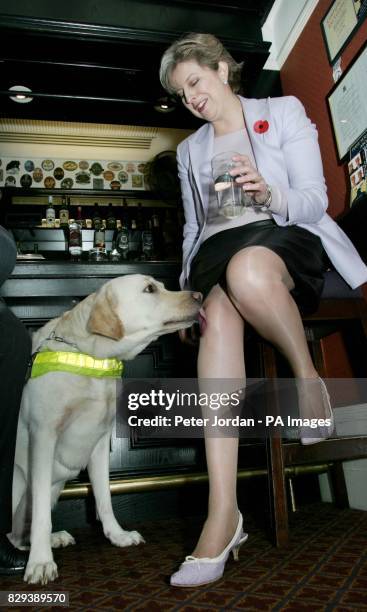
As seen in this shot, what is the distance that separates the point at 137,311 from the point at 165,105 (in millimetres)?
2360

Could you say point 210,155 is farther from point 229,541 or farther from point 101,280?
point 229,541

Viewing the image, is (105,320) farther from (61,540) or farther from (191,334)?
(61,540)

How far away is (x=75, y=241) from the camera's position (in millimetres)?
3451

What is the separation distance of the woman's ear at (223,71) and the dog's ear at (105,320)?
30.3 inches

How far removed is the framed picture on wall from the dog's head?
147 centimetres

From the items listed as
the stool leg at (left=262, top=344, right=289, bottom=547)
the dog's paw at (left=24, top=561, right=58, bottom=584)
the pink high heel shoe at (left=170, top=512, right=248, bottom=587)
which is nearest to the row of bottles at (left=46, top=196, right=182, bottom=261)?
the stool leg at (left=262, top=344, right=289, bottom=547)

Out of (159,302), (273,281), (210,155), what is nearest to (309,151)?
(210,155)

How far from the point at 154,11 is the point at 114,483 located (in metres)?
2.44

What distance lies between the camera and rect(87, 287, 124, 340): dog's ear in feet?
4.26

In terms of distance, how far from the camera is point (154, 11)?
259 centimetres

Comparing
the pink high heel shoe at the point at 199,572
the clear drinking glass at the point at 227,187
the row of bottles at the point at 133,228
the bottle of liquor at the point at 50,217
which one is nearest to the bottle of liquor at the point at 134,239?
the row of bottles at the point at 133,228

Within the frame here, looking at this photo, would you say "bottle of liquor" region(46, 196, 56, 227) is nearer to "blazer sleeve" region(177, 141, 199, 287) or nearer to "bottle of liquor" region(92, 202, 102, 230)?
"bottle of liquor" region(92, 202, 102, 230)

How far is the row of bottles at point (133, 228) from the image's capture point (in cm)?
376

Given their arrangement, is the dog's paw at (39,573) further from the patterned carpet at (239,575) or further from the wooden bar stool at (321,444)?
the wooden bar stool at (321,444)
